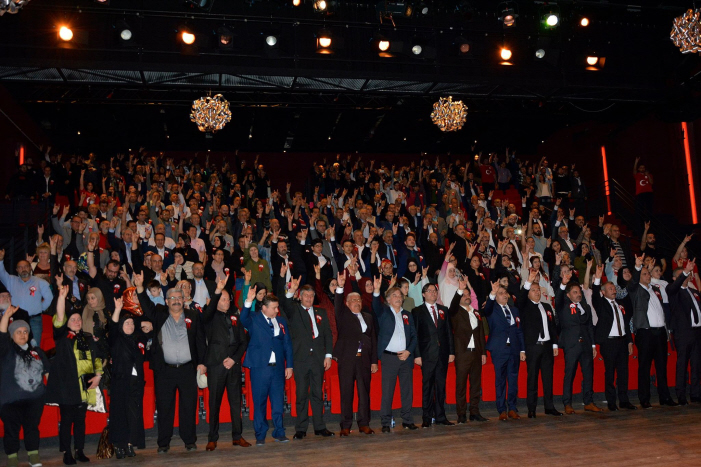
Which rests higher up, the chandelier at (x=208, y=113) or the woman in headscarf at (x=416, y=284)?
the chandelier at (x=208, y=113)

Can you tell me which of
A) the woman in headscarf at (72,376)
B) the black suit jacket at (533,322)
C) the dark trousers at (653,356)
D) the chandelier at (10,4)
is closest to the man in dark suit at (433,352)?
the black suit jacket at (533,322)

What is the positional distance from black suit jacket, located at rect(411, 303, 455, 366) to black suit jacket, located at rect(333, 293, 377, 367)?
1.71 feet

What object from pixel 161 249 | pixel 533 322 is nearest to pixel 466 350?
pixel 533 322

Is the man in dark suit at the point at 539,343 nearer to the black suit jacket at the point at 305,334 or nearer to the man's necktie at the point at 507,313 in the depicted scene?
the man's necktie at the point at 507,313

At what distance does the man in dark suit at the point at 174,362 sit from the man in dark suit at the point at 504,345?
321 cm

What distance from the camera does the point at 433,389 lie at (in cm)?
693

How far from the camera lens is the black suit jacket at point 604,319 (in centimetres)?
769

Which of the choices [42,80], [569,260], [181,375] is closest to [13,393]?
[181,375]

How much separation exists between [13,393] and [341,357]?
2996 millimetres

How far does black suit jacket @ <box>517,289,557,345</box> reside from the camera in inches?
287

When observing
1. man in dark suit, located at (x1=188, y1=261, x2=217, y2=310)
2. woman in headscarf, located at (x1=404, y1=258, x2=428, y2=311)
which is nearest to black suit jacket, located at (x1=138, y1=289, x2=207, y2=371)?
man in dark suit, located at (x1=188, y1=261, x2=217, y2=310)

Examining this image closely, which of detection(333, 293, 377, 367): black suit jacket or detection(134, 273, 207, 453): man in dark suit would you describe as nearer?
detection(134, 273, 207, 453): man in dark suit

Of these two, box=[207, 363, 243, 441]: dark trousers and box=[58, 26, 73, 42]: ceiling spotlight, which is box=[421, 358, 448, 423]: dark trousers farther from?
box=[58, 26, 73, 42]: ceiling spotlight

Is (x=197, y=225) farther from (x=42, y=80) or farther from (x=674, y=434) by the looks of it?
(x=674, y=434)
